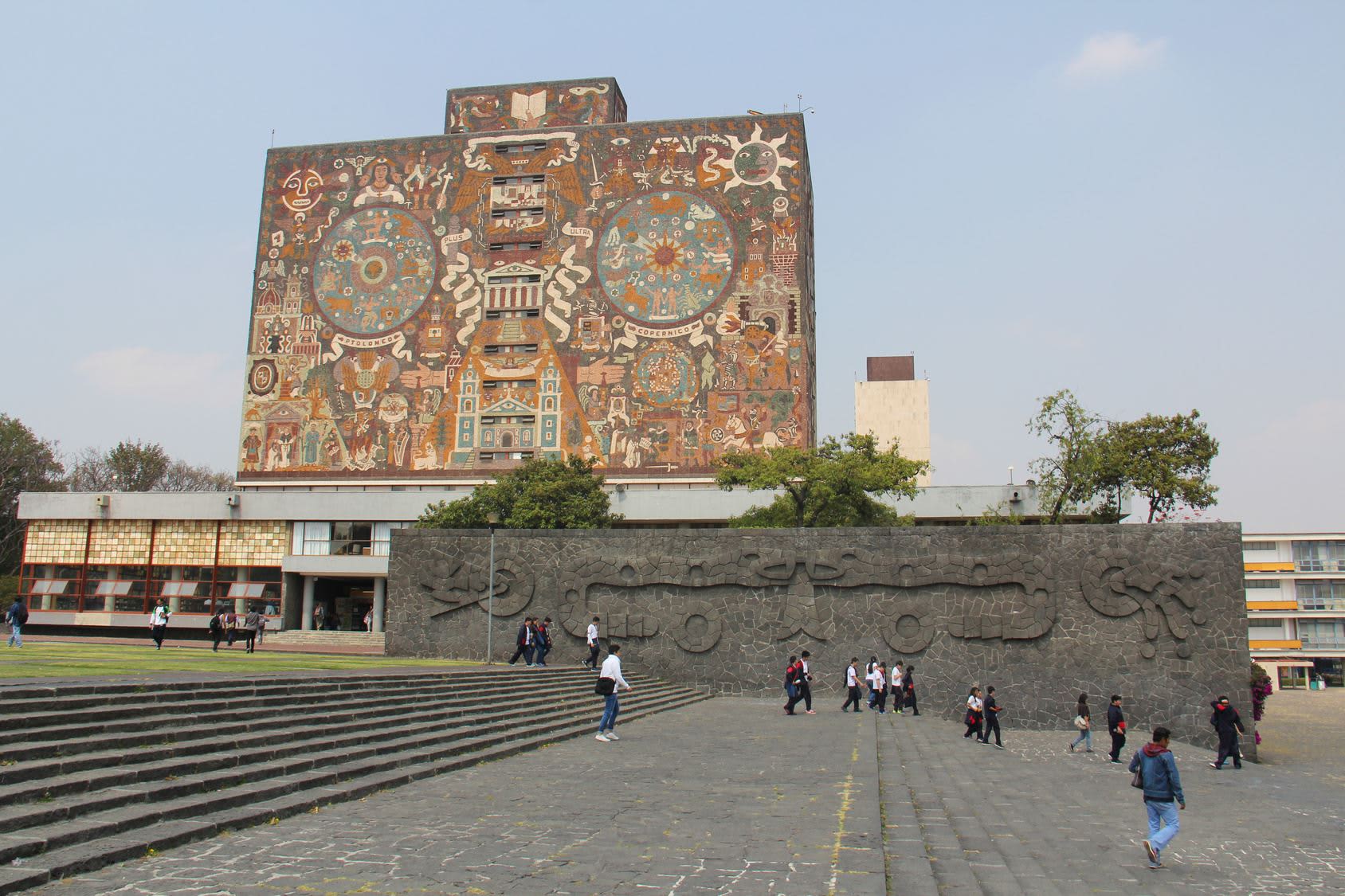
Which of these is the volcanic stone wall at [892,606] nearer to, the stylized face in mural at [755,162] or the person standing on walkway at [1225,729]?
the person standing on walkway at [1225,729]

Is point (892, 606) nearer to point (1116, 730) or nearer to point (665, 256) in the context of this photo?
point (1116, 730)

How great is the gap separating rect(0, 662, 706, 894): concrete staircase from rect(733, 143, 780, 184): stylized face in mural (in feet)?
106

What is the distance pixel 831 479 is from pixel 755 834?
2349 cm

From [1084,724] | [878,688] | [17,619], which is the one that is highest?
[17,619]

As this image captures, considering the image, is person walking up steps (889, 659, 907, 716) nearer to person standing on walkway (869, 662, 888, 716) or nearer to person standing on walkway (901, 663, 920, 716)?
person standing on walkway (901, 663, 920, 716)

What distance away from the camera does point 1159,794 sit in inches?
331

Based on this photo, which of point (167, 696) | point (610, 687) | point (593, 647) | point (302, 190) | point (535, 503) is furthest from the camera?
point (302, 190)

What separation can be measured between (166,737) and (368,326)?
120 ft

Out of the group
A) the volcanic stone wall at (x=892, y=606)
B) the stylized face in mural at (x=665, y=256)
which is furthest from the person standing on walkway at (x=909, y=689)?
the stylized face in mural at (x=665, y=256)

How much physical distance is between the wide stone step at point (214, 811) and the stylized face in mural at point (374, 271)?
33658 millimetres

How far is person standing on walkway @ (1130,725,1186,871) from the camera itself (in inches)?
325

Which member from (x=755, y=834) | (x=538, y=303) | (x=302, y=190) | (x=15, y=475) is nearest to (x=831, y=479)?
(x=538, y=303)

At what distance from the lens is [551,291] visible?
43.0m

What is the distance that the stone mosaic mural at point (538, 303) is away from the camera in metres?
41.2
